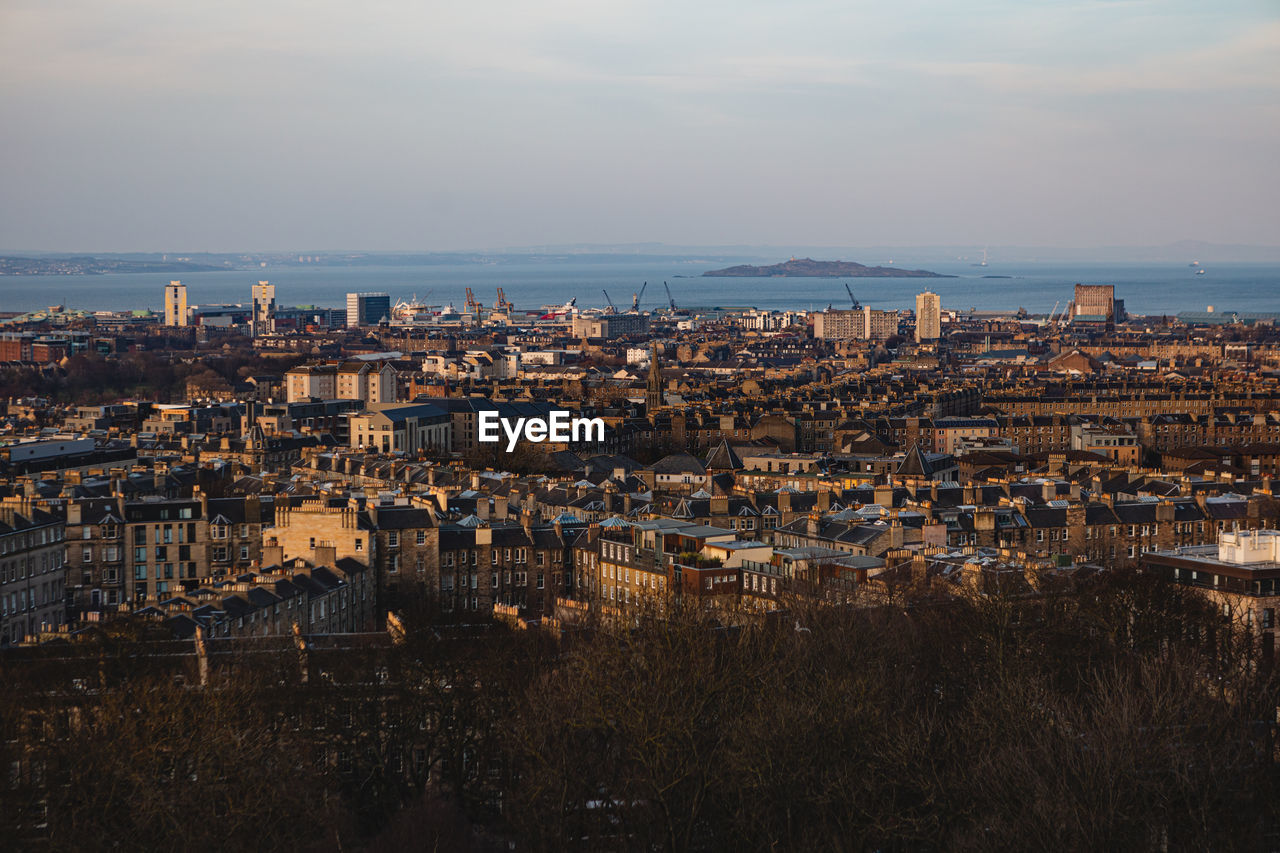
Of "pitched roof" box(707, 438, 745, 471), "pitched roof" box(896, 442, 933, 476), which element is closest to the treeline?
"pitched roof" box(896, 442, 933, 476)

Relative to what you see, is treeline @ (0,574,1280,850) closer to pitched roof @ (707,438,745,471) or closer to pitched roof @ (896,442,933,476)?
pitched roof @ (896,442,933,476)

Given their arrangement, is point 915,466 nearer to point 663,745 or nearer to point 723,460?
point 723,460

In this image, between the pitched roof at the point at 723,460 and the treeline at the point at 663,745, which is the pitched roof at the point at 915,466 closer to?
the pitched roof at the point at 723,460

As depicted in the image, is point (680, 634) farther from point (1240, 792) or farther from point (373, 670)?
point (1240, 792)

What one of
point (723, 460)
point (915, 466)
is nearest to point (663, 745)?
point (915, 466)

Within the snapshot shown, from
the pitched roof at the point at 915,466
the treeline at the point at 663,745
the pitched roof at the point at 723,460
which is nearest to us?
the treeline at the point at 663,745

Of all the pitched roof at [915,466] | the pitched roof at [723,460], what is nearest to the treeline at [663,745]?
the pitched roof at [915,466]

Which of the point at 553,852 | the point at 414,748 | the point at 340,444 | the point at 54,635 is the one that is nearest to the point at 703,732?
the point at 553,852

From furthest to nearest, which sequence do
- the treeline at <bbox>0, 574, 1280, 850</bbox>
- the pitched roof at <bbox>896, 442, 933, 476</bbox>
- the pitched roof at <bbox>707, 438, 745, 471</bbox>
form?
the pitched roof at <bbox>707, 438, 745, 471</bbox>, the pitched roof at <bbox>896, 442, 933, 476</bbox>, the treeline at <bbox>0, 574, 1280, 850</bbox>
